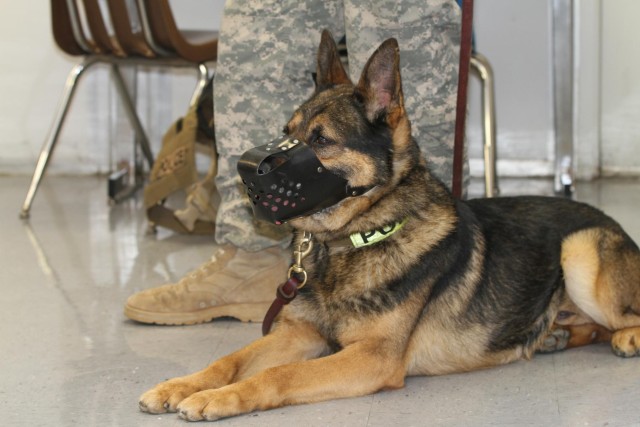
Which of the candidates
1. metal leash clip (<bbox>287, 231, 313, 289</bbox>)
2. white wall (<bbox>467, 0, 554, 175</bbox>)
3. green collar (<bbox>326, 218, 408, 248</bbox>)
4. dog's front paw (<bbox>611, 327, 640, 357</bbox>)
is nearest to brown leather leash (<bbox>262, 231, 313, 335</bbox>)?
metal leash clip (<bbox>287, 231, 313, 289</bbox>)

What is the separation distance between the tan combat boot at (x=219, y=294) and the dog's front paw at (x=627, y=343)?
107 cm

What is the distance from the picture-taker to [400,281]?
2324 millimetres

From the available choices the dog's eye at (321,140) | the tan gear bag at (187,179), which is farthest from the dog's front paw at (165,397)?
the tan gear bag at (187,179)

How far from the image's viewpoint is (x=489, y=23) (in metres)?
5.19

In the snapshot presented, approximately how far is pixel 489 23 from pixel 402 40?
259cm

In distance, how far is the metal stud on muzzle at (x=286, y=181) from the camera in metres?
2.10

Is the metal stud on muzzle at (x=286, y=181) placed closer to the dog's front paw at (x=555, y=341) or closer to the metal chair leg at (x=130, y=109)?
the dog's front paw at (x=555, y=341)

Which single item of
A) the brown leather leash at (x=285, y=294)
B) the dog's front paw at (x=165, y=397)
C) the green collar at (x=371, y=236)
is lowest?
the dog's front paw at (x=165, y=397)

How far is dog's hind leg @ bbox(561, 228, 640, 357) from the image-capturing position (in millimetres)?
2547

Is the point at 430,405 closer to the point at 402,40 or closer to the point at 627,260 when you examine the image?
the point at 627,260

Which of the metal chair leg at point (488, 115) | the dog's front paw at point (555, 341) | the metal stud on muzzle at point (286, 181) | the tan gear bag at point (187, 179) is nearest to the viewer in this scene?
the metal stud on muzzle at point (286, 181)

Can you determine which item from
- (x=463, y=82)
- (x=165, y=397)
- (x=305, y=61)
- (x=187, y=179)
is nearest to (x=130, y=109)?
(x=187, y=179)

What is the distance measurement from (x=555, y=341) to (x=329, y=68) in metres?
0.99

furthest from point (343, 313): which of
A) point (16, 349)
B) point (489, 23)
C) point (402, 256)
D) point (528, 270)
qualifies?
point (489, 23)
